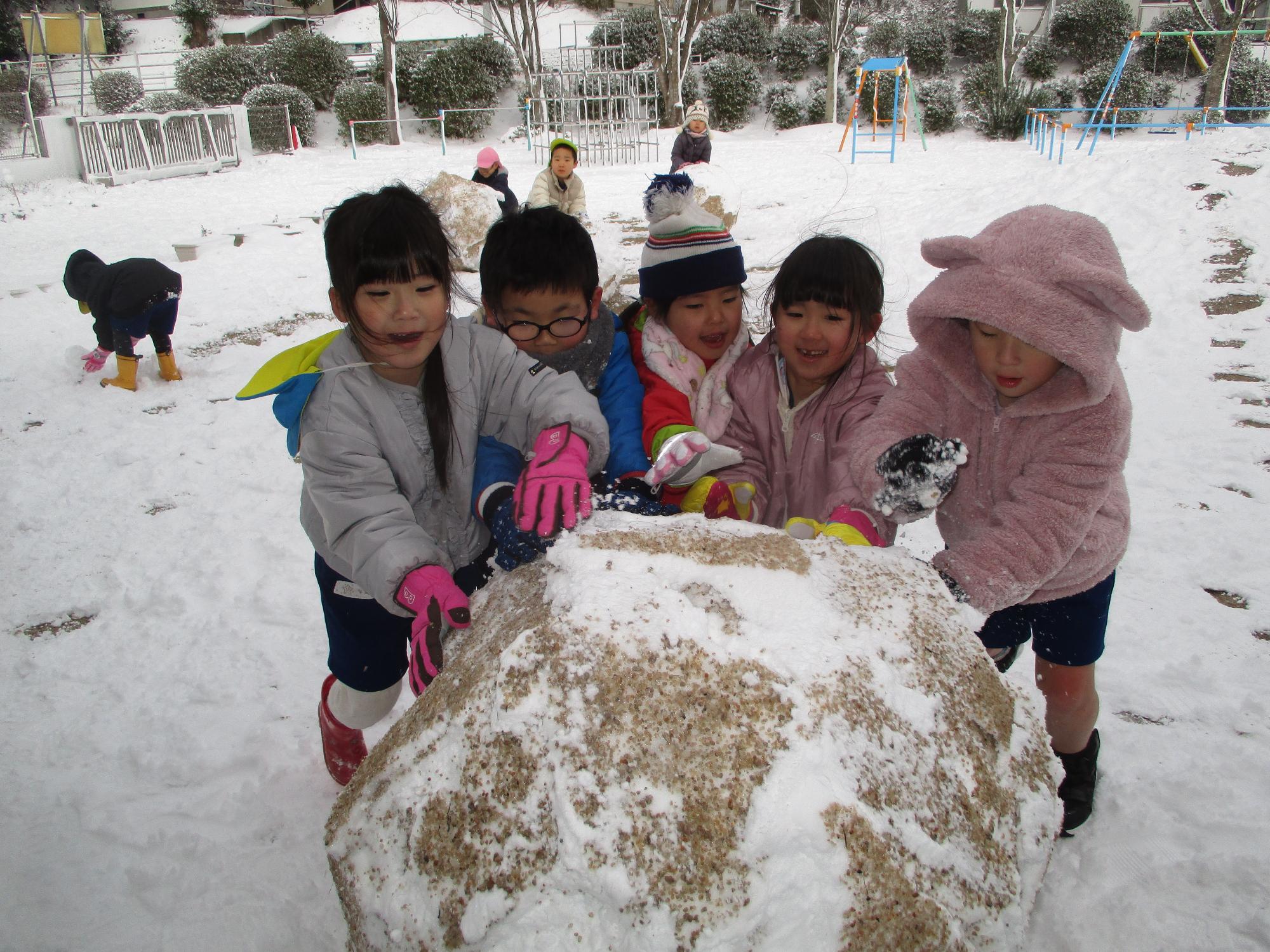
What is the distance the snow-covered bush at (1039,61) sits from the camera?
21.1 meters

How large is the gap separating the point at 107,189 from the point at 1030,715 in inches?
569

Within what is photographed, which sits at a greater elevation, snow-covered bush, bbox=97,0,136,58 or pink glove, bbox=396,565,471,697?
snow-covered bush, bbox=97,0,136,58

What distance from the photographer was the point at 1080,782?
2.12 metres

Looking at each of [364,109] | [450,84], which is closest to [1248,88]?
[450,84]

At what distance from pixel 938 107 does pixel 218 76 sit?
17.9 meters

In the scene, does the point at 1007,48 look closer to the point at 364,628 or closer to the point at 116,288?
the point at 116,288

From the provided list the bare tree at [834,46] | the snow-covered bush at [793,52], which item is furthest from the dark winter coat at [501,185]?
the snow-covered bush at [793,52]

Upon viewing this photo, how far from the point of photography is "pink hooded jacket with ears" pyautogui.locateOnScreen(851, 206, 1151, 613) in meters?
1.56

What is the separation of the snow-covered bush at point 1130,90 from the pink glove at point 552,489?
19.5m

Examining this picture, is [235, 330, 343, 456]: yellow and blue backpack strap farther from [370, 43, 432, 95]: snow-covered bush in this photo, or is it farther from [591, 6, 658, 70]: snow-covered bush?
[591, 6, 658, 70]: snow-covered bush

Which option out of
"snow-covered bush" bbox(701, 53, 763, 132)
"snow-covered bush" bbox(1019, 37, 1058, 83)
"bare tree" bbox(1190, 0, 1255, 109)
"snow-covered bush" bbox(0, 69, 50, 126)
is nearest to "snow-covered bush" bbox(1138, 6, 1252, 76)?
"snow-covered bush" bbox(1019, 37, 1058, 83)

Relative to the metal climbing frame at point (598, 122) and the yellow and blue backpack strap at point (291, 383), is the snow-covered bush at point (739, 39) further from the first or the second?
the yellow and blue backpack strap at point (291, 383)

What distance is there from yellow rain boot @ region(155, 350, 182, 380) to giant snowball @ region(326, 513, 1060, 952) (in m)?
4.88

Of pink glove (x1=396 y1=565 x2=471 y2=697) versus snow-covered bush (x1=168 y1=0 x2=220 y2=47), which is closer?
pink glove (x1=396 y1=565 x2=471 y2=697)
